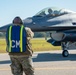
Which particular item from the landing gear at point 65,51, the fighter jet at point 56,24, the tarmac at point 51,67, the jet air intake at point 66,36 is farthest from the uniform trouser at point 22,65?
the landing gear at point 65,51

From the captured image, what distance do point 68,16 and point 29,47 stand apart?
36.5 ft

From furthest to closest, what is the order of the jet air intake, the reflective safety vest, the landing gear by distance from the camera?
the landing gear → the jet air intake → the reflective safety vest

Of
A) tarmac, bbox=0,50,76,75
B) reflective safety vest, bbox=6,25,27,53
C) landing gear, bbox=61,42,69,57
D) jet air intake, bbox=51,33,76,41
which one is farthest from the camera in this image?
landing gear, bbox=61,42,69,57

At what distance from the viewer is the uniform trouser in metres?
6.36

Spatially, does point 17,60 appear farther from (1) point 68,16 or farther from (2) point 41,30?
(1) point 68,16

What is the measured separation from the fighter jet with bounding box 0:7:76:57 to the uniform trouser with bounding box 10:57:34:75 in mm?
9019

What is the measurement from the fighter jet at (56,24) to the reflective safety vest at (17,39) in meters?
9.10

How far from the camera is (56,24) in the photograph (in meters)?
16.3

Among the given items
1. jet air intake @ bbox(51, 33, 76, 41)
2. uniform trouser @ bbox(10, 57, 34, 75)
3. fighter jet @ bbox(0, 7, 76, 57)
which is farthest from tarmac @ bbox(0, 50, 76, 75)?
uniform trouser @ bbox(10, 57, 34, 75)

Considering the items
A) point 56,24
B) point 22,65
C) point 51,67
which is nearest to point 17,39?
point 22,65

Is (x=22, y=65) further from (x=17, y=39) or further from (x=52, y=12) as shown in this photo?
(x=52, y=12)

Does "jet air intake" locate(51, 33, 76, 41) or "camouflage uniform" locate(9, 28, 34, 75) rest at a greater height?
"camouflage uniform" locate(9, 28, 34, 75)

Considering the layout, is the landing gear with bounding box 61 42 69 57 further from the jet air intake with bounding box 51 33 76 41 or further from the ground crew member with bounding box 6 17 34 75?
the ground crew member with bounding box 6 17 34 75

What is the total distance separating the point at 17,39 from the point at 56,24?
33.4 feet
